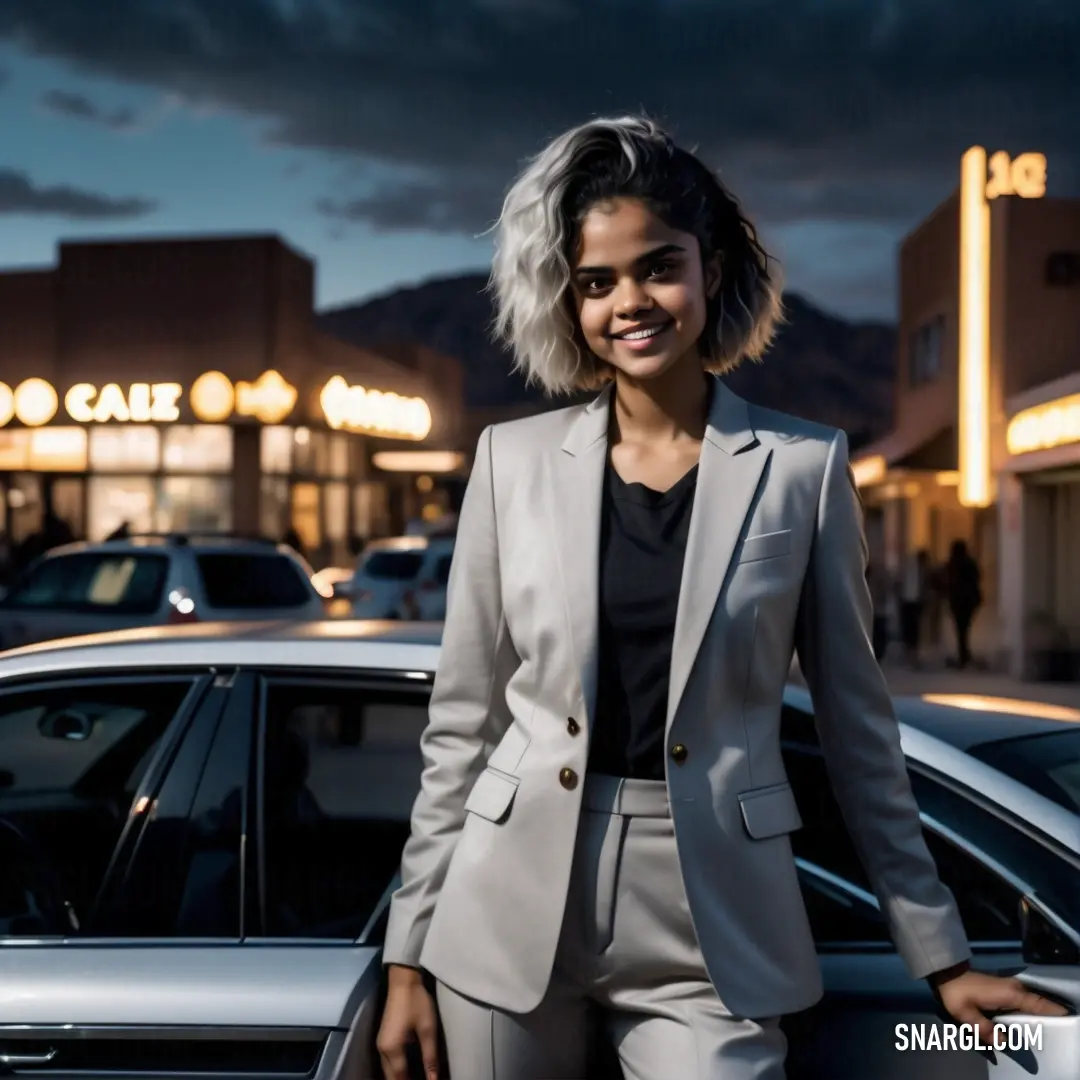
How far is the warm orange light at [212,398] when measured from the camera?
27.7 meters

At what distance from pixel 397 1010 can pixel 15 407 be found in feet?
94.2

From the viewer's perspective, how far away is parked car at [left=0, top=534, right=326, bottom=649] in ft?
36.8

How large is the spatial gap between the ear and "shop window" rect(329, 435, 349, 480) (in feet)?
104

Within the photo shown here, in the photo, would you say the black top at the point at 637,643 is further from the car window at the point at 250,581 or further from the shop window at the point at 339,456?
the shop window at the point at 339,456

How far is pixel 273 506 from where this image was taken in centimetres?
2981

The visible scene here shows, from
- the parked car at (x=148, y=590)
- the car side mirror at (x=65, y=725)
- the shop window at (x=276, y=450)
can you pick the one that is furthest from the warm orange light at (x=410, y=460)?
the car side mirror at (x=65, y=725)

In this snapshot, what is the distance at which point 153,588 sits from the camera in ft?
37.1

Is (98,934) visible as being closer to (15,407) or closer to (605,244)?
(605,244)

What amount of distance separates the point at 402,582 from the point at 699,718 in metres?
15.7

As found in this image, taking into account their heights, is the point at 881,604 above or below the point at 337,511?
below

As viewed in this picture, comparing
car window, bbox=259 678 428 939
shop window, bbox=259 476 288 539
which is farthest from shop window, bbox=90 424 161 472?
car window, bbox=259 678 428 939

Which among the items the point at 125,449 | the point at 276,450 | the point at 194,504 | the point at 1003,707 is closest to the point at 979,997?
the point at 1003,707

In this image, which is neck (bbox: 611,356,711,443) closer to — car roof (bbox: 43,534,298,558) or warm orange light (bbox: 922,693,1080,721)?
warm orange light (bbox: 922,693,1080,721)

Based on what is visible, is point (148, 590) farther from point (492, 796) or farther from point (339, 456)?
point (339, 456)
